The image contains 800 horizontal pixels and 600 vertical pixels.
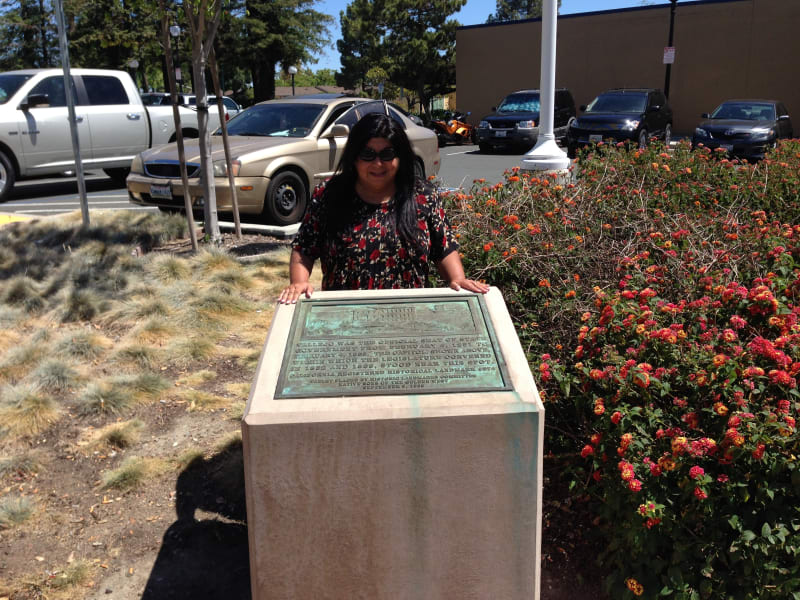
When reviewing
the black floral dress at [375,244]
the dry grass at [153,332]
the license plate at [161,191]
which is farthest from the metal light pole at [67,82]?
the black floral dress at [375,244]

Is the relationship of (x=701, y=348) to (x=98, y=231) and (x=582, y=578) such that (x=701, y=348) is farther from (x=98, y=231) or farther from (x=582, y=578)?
(x=98, y=231)

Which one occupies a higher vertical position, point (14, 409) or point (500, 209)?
point (500, 209)

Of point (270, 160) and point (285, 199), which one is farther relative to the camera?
point (285, 199)

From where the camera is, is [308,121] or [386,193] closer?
[386,193]

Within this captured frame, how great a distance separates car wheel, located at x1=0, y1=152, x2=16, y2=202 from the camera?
434 inches

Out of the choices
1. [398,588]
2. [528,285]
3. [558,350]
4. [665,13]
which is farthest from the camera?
[665,13]

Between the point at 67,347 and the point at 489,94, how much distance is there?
99.1ft

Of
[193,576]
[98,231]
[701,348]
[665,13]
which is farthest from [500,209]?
[665,13]

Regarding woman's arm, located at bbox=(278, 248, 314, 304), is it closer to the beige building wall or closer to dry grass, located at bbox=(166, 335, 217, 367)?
dry grass, located at bbox=(166, 335, 217, 367)

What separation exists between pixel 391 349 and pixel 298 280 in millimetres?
616

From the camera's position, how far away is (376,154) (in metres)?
2.76

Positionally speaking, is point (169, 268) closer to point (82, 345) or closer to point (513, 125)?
point (82, 345)

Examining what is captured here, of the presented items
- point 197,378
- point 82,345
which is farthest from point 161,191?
point 197,378

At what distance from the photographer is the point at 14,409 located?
3967 mm
